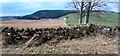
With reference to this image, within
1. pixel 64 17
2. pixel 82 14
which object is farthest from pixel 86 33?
pixel 82 14

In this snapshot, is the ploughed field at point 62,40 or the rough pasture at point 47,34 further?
the rough pasture at point 47,34

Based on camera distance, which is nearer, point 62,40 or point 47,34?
point 62,40

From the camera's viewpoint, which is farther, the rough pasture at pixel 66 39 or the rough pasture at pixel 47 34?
the rough pasture at pixel 47 34

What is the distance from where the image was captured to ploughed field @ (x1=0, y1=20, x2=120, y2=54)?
4.43 m

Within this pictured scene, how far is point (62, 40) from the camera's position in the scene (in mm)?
5070

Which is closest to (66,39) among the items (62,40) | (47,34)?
(62,40)

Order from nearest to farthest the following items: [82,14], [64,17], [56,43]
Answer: [56,43]
[64,17]
[82,14]

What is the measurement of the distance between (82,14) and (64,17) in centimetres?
145

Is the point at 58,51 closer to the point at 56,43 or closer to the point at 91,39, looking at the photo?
the point at 56,43

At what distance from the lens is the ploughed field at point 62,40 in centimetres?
443

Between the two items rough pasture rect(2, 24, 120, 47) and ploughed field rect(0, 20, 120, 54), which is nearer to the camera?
ploughed field rect(0, 20, 120, 54)

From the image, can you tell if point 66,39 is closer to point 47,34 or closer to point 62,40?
point 62,40

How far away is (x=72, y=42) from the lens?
4914mm

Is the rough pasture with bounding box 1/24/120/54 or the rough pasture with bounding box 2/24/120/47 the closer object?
the rough pasture with bounding box 1/24/120/54
